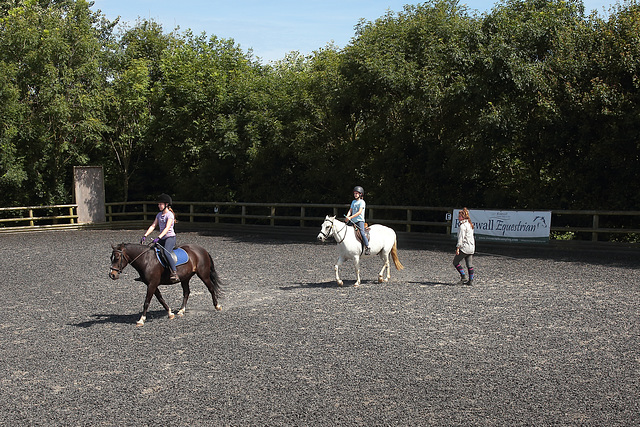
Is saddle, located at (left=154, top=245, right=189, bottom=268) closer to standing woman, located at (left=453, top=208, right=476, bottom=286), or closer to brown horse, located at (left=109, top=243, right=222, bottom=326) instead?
brown horse, located at (left=109, top=243, right=222, bottom=326)

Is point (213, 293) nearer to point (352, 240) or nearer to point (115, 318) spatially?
point (115, 318)

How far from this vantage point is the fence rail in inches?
753

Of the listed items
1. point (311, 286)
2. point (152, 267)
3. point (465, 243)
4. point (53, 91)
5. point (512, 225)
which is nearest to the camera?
point (152, 267)

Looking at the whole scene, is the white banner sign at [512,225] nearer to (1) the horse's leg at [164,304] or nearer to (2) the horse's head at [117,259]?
(1) the horse's leg at [164,304]

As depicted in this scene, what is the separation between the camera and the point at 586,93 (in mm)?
18391

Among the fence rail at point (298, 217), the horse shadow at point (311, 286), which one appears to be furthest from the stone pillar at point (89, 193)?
the horse shadow at point (311, 286)

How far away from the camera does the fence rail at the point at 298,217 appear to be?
19.1m

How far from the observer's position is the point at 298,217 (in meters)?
26.1

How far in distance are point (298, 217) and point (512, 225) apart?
9583 mm

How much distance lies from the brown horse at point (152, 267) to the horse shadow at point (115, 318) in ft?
1.24

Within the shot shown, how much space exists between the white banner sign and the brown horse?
10.7 m

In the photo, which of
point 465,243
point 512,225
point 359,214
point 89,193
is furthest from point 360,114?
point 89,193

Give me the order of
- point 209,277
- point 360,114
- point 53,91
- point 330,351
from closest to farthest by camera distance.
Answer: point 330,351 < point 209,277 < point 360,114 < point 53,91

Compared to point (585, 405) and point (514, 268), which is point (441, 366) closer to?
point (585, 405)
